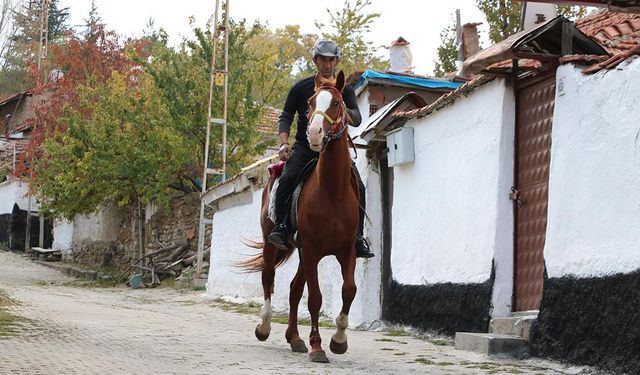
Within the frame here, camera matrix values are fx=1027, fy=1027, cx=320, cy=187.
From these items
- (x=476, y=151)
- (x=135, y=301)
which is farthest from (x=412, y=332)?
(x=135, y=301)

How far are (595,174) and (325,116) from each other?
2.24 m

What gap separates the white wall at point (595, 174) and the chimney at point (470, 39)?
8953mm

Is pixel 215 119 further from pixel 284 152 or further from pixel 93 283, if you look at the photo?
pixel 284 152

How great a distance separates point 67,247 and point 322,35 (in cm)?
1274

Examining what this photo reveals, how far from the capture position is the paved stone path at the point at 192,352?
7504 millimetres

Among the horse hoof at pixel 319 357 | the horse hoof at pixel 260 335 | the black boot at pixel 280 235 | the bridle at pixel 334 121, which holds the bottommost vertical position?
the horse hoof at pixel 319 357

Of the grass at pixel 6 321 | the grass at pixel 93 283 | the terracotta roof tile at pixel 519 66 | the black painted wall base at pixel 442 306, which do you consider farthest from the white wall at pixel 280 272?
the grass at pixel 93 283

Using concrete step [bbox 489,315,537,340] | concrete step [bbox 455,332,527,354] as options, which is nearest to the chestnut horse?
concrete step [bbox 455,332,527,354]

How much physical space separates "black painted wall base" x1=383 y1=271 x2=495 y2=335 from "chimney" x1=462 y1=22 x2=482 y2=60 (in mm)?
6318

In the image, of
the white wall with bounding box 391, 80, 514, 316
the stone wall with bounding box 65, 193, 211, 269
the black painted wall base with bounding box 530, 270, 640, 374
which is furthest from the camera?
the stone wall with bounding box 65, 193, 211, 269

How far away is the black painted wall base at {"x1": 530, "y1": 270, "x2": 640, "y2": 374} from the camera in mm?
7484

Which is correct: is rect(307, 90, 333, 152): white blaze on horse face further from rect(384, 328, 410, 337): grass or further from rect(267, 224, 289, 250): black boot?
rect(384, 328, 410, 337): grass

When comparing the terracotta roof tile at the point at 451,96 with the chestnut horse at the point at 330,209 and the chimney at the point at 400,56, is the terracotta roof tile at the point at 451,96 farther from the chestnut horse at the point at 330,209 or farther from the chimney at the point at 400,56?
the chimney at the point at 400,56

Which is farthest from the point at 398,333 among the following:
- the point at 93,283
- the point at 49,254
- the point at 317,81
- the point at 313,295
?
the point at 49,254
